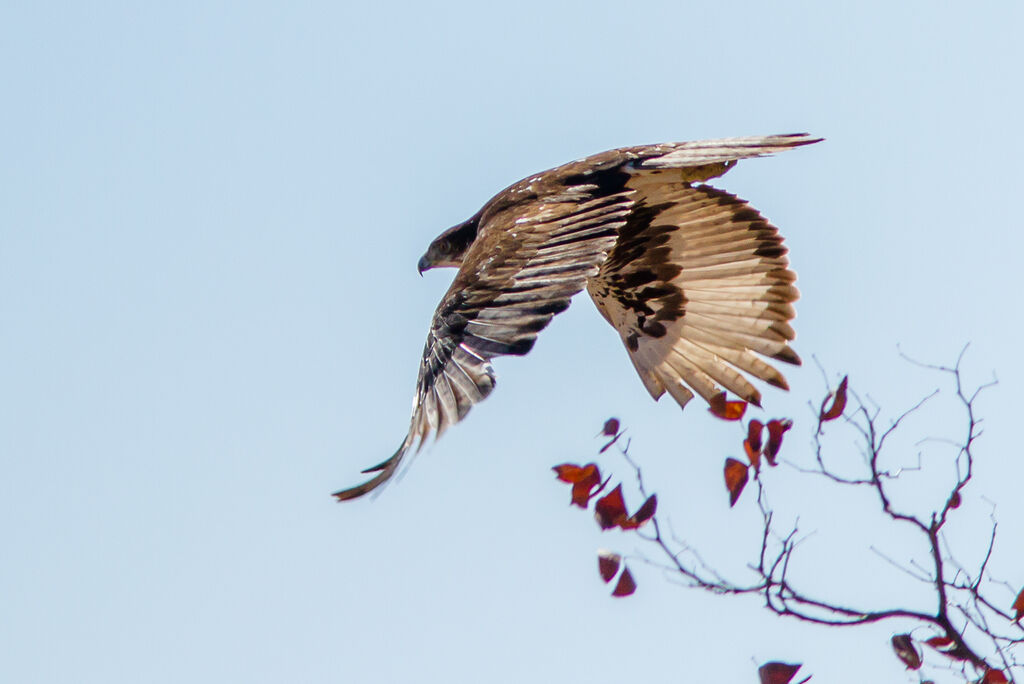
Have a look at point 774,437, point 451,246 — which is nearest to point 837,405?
point 774,437

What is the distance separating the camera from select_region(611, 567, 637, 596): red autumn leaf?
425cm

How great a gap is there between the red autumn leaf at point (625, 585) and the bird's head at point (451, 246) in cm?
346

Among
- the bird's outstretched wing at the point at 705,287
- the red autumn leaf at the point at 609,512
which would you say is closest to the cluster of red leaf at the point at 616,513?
the red autumn leaf at the point at 609,512

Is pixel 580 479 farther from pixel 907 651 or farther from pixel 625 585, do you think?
pixel 907 651

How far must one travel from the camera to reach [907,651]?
4.05 metres

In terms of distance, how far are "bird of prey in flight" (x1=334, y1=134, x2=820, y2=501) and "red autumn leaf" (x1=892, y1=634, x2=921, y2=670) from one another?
5.68 feet

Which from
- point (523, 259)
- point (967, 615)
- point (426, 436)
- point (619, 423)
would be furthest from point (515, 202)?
point (967, 615)

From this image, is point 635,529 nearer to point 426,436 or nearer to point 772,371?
point 426,436

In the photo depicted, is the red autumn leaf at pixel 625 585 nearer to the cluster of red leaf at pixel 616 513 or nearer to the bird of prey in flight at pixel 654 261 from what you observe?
the cluster of red leaf at pixel 616 513

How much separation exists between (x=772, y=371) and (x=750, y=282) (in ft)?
1.46

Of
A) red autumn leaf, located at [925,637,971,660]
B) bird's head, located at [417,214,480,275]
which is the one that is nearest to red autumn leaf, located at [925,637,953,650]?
red autumn leaf, located at [925,637,971,660]

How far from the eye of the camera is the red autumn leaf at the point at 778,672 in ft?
13.0

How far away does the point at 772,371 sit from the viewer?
22.8ft

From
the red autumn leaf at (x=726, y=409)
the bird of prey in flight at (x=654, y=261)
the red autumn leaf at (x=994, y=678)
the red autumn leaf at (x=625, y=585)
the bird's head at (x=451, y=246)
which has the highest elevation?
the bird's head at (x=451, y=246)
